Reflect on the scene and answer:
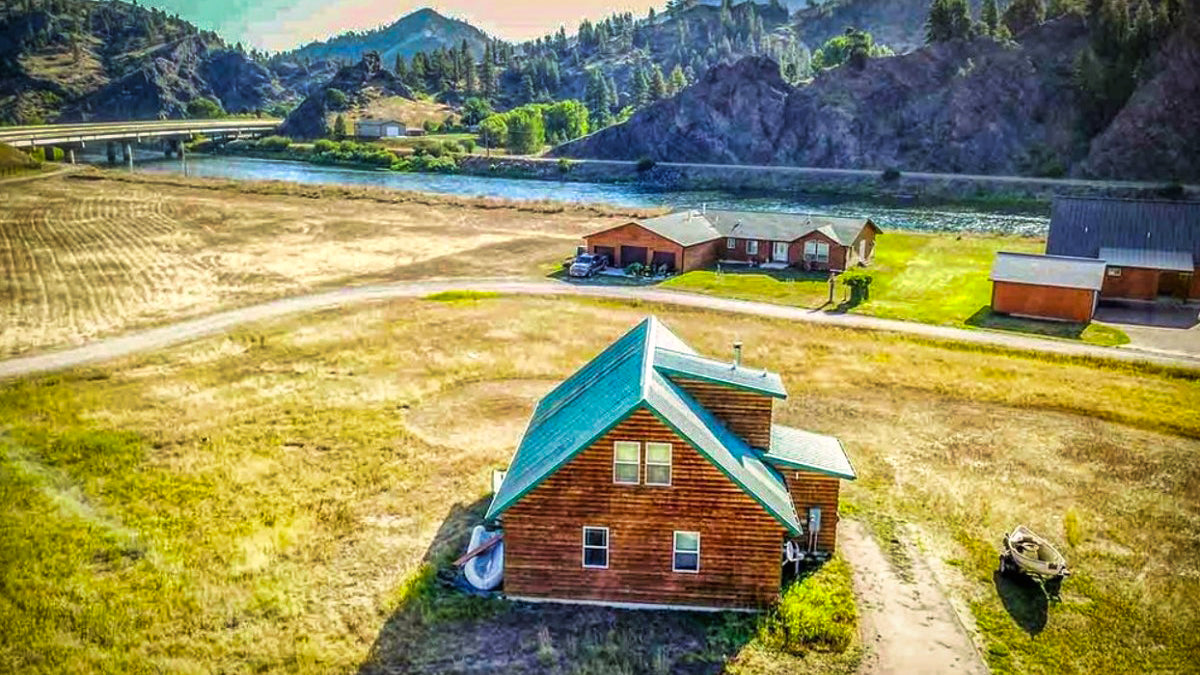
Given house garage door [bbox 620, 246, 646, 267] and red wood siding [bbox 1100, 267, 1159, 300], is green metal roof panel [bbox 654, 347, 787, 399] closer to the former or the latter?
house garage door [bbox 620, 246, 646, 267]

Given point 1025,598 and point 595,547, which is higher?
point 595,547

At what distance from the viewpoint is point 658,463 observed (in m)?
20.6

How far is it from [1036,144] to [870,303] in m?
89.3

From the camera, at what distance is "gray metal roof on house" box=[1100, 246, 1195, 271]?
171 feet

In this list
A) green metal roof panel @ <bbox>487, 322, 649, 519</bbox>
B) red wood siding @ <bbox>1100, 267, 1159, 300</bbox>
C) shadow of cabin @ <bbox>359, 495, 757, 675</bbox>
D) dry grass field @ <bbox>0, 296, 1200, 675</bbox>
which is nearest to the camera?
shadow of cabin @ <bbox>359, 495, 757, 675</bbox>

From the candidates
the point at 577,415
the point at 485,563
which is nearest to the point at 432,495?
the point at 485,563

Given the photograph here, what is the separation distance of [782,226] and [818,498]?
146ft

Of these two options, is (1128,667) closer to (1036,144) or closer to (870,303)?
(870,303)

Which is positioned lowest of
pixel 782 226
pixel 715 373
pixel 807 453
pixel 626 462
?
pixel 807 453

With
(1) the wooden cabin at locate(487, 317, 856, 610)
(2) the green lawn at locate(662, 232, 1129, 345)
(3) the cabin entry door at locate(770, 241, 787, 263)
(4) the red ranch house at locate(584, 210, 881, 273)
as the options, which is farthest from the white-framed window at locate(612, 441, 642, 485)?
(3) the cabin entry door at locate(770, 241, 787, 263)

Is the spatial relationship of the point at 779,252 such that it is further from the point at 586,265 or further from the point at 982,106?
the point at 982,106

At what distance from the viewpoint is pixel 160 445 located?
30812mm

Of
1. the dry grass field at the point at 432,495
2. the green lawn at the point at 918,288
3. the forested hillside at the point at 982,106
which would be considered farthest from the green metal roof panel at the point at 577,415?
the forested hillside at the point at 982,106

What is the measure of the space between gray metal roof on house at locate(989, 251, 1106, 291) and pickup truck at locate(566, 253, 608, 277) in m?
25.2
